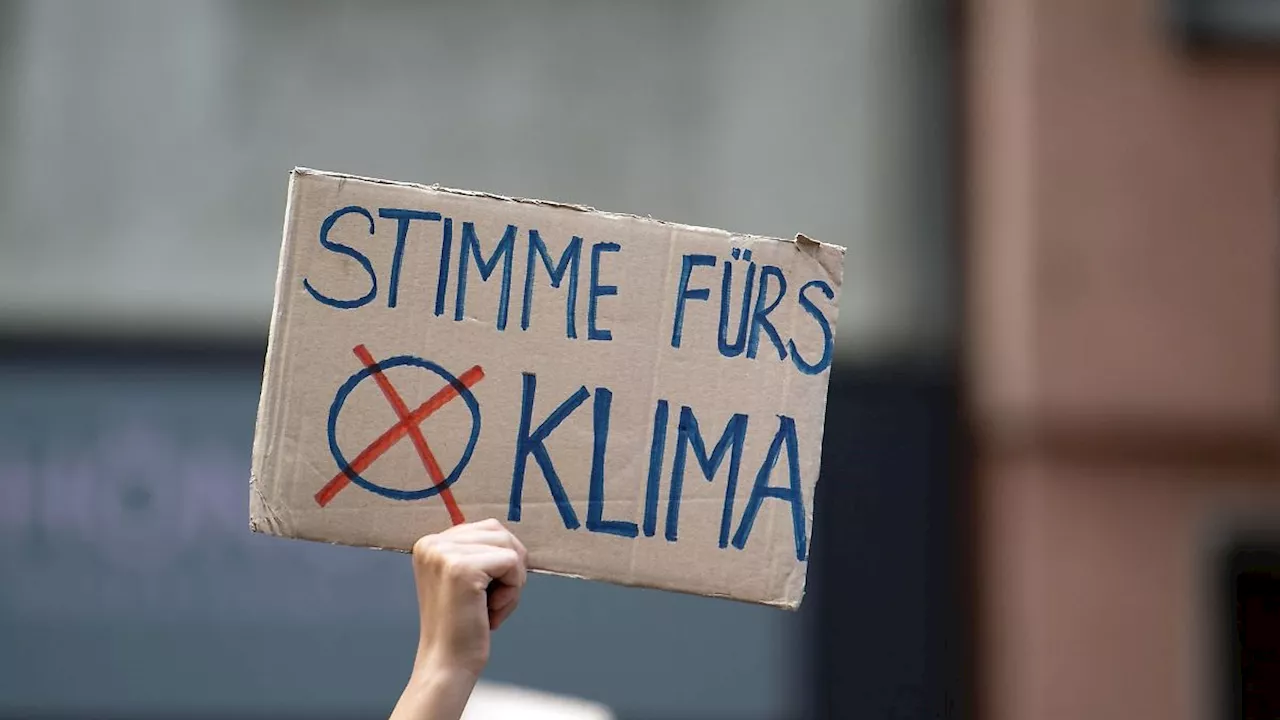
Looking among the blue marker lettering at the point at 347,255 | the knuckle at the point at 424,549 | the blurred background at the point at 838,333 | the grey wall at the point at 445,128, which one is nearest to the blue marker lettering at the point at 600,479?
the knuckle at the point at 424,549

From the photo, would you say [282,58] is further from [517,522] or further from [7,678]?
[517,522]

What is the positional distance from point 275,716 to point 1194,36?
12.2 feet

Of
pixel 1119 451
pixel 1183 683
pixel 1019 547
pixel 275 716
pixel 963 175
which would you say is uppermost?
pixel 963 175

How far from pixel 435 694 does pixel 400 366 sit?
17.3 inches

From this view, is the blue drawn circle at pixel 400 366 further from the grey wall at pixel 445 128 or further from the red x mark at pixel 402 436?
the grey wall at pixel 445 128

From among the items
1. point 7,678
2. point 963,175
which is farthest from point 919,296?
point 7,678

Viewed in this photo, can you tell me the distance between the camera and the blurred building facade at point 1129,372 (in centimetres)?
428

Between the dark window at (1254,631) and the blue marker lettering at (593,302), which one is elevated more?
the blue marker lettering at (593,302)

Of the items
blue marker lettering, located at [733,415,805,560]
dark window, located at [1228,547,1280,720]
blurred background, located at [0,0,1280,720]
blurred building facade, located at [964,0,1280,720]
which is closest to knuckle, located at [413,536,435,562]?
blue marker lettering, located at [733,415,805,560]

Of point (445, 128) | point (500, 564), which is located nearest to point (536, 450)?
point (500, 564)

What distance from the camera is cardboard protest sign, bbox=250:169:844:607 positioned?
67.4 inches

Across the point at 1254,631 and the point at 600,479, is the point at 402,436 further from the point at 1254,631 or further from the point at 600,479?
the point at 1254,631

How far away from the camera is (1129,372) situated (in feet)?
14.3

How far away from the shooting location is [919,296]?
4.55 m
